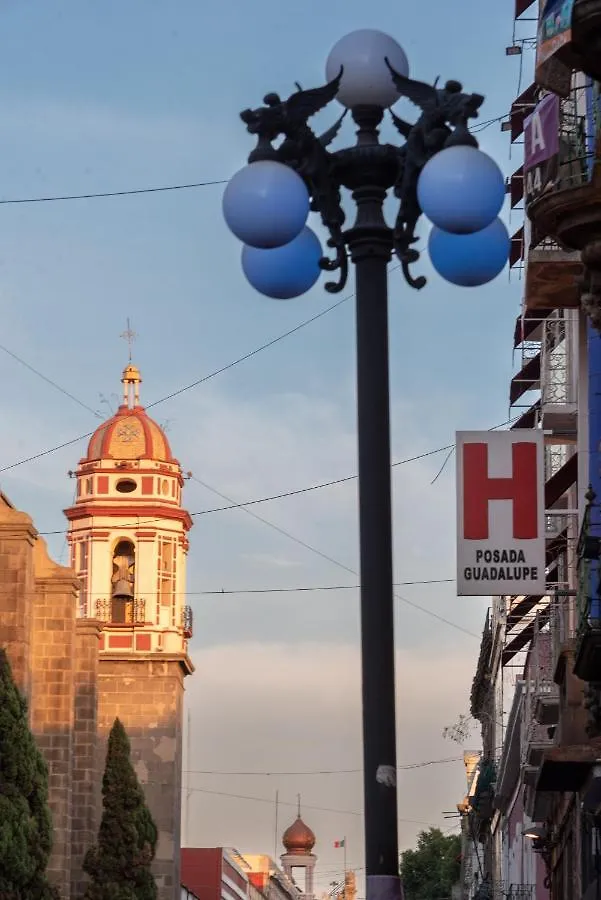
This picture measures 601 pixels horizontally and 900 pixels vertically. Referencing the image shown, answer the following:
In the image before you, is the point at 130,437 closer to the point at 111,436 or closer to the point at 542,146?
the point at 111,436

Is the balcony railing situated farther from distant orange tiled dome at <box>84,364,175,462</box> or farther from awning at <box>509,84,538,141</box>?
distant orange tiled dome at <box>84,364,175,462</box>

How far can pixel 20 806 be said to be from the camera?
113 ft

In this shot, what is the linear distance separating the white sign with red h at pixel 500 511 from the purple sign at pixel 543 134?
9.57 feet

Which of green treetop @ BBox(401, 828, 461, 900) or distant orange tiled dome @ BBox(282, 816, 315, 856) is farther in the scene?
distant orange tiled dome @ BBox(282, 816, 315, 856)

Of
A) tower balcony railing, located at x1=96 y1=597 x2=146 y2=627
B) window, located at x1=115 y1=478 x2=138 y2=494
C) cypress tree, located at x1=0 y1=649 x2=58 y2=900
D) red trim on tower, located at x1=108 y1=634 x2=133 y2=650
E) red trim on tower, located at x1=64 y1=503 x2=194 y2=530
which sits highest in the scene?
window, located at x1=115 y1=478 x2=138 y2=494

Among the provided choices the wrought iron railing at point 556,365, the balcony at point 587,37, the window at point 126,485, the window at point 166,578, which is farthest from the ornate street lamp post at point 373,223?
the window at point 126,485

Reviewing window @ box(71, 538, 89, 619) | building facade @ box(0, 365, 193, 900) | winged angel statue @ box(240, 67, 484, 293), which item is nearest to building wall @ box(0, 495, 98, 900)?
building facade @ box(0, 365, 193, 900)

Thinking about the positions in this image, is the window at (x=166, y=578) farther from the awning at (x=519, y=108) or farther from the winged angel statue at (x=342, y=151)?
the winged angel statue at (x=342, y=151)

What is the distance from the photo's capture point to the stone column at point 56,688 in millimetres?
43438

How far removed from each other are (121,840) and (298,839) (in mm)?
143994

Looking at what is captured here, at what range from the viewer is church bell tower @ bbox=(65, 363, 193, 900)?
6481cm

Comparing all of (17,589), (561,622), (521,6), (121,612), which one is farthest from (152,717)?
(561,622)

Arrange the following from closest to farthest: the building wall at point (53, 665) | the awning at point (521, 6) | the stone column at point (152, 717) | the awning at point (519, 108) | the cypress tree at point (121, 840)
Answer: the awning at point (521, 6)
the awning at point (519, 108)
the building wall at point (53, 665)
the cypress tree at point (121, 840)
the stone column at point (152, 717)

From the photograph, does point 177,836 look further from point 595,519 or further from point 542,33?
point 542,33
